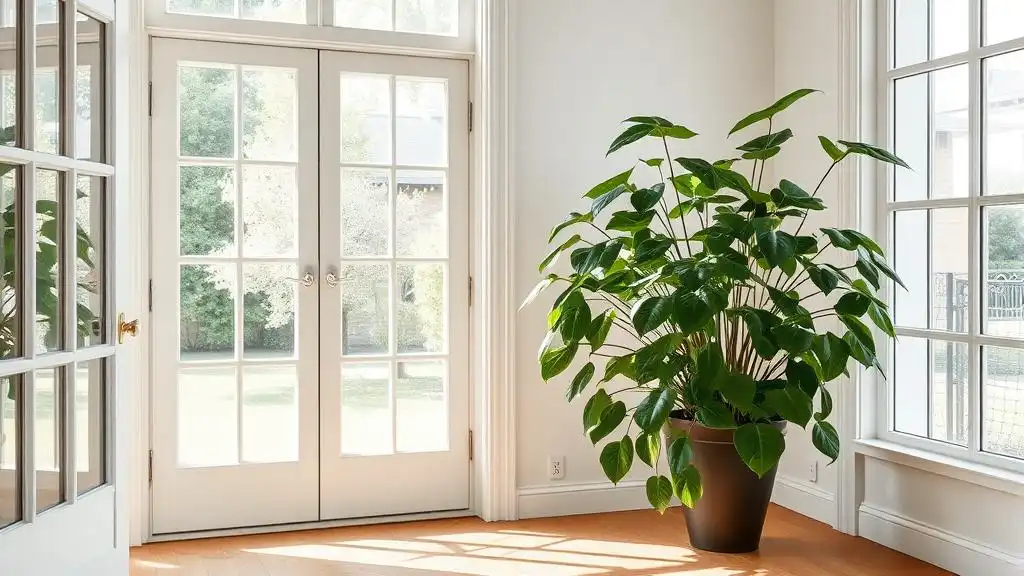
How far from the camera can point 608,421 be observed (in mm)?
3201

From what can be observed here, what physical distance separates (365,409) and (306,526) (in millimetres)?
520

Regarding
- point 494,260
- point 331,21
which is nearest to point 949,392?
point 494,260

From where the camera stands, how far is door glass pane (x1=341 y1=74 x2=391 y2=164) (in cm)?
377

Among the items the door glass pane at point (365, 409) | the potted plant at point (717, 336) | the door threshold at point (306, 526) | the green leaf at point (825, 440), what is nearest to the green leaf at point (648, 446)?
the potted plant at point (717, 336)

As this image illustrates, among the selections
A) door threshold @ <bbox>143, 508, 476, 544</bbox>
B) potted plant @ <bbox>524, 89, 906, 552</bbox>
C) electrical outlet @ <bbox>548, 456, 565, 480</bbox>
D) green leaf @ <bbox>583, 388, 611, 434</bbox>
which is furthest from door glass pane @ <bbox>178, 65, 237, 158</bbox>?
electrical outlet @ <bbox>548, 456, 565, 480</bbox>

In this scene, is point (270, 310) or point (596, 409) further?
point (270, 310)

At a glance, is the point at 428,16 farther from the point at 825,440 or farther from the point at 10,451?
the point at 10,451

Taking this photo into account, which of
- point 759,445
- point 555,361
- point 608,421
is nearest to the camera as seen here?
point 759,445

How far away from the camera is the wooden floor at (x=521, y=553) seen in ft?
10.4

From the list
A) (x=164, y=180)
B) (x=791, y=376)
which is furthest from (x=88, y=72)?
(x=791, y=376)

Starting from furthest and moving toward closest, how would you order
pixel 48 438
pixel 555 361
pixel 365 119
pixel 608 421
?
pixel 365 119
pixel 555 361
pixel 608 421
pixel 48 438

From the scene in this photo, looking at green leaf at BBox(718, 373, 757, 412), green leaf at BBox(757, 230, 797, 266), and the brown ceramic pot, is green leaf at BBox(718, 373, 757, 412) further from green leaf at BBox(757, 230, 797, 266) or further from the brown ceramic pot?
green leaf at BBox(757, 230, 797, 266)

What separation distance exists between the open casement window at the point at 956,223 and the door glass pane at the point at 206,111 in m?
2.58

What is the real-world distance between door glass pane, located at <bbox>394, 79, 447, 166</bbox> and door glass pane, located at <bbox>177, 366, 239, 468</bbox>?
1147 millimetres
